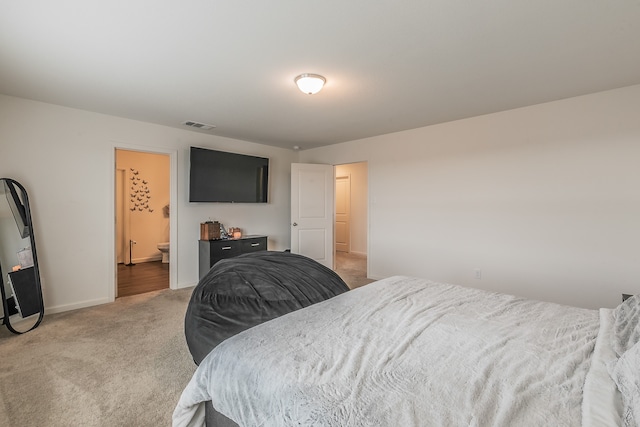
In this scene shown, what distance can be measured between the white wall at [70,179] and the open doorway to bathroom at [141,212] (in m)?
1.94

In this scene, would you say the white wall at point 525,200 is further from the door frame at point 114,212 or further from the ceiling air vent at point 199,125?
the door frame at point 114,212

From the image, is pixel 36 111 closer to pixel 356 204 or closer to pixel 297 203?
pixel 297 203

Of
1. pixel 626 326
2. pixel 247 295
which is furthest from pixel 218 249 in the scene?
pixel 626 326

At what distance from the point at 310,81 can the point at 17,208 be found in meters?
3.27

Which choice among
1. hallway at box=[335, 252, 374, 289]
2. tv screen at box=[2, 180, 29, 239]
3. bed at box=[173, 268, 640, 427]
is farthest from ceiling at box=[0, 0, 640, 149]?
hallway at box=[335, 252, 374, 289]

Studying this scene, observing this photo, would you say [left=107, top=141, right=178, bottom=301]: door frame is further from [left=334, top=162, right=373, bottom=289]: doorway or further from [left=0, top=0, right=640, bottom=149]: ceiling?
[left=334, top=162, right=373, bottom=289]: doorway

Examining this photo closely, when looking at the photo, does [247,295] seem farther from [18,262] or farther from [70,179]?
[70,179]

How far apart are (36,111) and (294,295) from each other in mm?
3590

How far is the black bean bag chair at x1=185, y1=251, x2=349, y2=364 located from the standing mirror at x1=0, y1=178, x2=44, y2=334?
2361 mm

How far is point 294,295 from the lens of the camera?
1.84m

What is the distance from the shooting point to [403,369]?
1.01 metres

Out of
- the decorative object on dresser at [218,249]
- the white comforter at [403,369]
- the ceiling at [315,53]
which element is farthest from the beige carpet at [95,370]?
the ceiling at [315,53]

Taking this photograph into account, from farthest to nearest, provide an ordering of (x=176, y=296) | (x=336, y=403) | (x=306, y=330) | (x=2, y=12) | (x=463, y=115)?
(x=176, y=296)
(x=463, y=115)
(x=2, y=12)
(x=306, y=330)
(x=336, y=403)

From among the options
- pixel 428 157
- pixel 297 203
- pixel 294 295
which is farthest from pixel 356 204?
pixel 294 295
